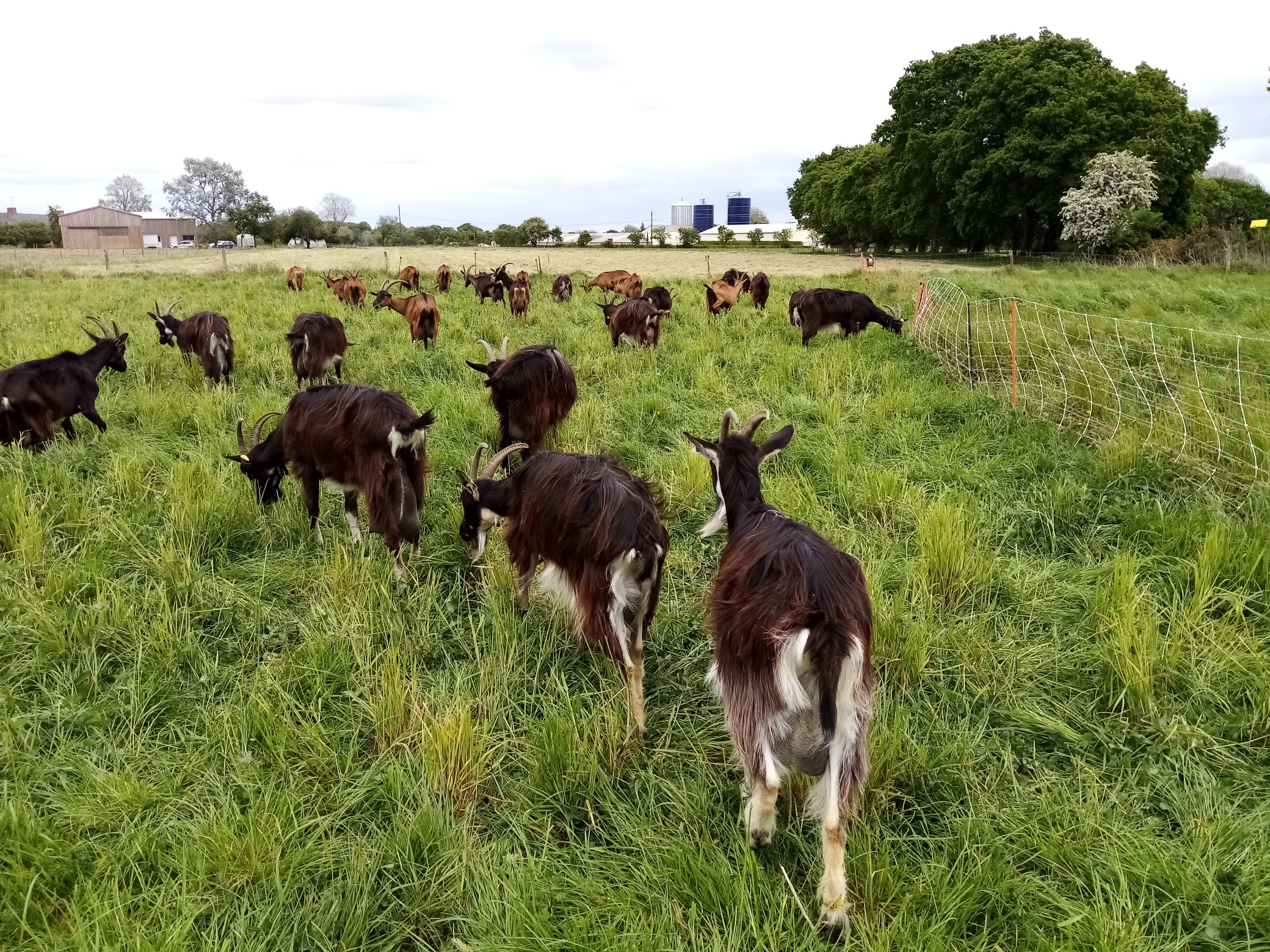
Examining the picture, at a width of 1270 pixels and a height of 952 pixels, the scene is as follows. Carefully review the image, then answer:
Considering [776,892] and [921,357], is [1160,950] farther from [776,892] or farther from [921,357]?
[921,357]

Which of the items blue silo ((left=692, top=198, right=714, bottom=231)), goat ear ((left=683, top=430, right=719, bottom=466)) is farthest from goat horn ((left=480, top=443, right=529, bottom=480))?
blue silo ((left=692, top=198, right=714, bottom=231))

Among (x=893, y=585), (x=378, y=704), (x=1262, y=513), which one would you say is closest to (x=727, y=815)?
(x=378, y=704)

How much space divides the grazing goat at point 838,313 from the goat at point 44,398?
9045 mm

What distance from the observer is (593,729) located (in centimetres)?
272

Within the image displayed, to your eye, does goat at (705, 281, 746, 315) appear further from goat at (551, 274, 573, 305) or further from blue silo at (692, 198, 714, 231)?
blue silo at (692, 198, 714, 231)

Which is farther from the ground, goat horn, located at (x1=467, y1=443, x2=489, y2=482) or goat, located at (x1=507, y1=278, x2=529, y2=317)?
goat, located at (x1=507, y1=278, x2=529, y2=317)

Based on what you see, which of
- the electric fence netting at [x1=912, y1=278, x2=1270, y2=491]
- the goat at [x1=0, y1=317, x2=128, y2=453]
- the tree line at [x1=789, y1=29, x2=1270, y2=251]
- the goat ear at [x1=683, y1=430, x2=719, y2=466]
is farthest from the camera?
the tree line at [x1=789, y1=29, x2=1270, y2=251]

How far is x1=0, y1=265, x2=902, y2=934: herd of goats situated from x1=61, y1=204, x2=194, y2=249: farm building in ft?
183

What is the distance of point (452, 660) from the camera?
10.8 ft

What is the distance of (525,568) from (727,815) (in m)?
1.70

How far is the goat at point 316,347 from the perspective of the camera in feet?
27.0

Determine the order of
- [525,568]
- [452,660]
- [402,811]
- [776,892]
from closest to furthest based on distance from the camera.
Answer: [776,892]
[402,811]
[452,660]
[525,568]

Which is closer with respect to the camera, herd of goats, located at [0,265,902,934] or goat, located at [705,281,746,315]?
herd of goats, located at [0,265,902,934]

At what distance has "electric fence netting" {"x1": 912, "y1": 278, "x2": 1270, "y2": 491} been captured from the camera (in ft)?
16.0
